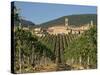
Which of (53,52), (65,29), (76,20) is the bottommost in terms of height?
(53,52)

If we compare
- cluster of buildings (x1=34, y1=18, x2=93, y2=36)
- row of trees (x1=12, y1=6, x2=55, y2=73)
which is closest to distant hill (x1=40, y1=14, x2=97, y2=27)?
cluster of buildings (x1=34, y1=18, x2=93, y2=36)

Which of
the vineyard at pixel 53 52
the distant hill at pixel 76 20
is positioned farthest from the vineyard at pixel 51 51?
the distant hill at pixel 76 20

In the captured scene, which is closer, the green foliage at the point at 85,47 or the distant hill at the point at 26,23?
the distant hill at the point at 26,23

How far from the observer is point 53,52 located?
282 cm

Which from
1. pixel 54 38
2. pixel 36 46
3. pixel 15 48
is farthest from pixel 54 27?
pixel 15 48

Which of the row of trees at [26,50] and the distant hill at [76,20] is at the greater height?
the distant hill at [76,20]

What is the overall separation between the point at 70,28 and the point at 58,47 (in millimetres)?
262

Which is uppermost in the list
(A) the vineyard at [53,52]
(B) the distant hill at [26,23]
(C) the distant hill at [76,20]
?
(C) the distant hill at [76,20]

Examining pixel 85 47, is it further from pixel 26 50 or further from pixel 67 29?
pixel 26 50

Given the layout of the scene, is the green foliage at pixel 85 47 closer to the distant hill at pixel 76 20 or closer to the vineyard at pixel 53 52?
the vineyard at pixel 53 52

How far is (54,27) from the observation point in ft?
9.34

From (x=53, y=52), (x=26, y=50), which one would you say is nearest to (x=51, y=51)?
(x=53, y=52)

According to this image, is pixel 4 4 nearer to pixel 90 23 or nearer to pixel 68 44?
pixel 68 44

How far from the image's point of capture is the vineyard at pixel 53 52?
2.66 meters
